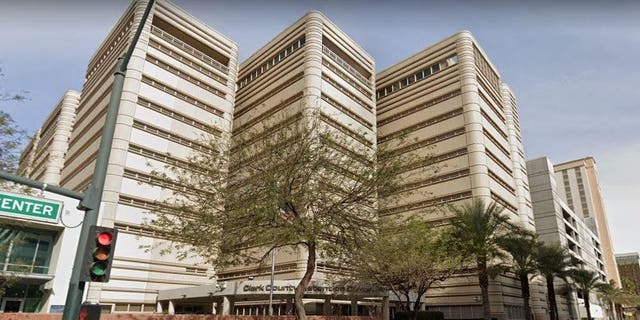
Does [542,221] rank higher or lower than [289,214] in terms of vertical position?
higher

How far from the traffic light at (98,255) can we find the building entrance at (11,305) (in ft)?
92.8

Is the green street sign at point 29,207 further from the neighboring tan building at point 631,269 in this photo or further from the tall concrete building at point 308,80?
the neighboring tan building at point 631,269

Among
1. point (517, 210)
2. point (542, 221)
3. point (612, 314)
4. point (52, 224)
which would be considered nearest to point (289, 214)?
point (52, 224)

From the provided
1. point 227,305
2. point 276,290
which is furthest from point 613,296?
point 227,305

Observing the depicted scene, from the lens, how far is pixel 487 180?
45.9 m

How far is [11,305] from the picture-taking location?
28750 mm

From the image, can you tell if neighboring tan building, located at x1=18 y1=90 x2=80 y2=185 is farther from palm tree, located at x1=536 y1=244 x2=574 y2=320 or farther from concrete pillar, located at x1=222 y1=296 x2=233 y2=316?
palm tree, located at x1=536 y1=244 x2=574 y2=320

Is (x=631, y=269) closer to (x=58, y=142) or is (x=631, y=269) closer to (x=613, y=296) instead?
(x=613, y=296)

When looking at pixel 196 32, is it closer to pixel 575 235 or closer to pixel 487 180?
pixel 487 180

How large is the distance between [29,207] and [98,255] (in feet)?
82.2

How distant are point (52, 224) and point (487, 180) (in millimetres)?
42218

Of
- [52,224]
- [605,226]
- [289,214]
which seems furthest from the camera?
[605,226]

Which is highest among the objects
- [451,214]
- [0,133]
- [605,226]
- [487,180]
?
[605,226]

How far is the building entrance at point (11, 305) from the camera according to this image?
28.4 meters
